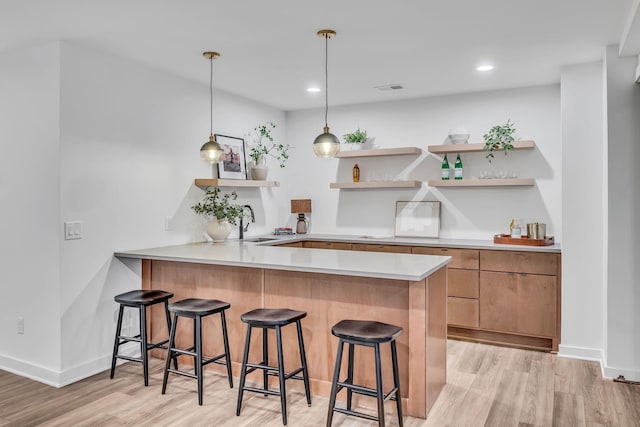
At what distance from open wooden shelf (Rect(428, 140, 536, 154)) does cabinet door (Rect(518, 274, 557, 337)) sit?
4.15 feet

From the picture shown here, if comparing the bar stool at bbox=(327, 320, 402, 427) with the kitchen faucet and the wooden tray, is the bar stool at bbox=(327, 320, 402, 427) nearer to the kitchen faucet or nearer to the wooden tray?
the wooden tray

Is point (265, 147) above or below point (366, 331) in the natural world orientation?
above

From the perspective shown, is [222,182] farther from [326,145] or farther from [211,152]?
[326,145]

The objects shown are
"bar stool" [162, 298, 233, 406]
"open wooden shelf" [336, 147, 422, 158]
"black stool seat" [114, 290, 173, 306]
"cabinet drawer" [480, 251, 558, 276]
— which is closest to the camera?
"bar stool" [162, 298, 233, 406]

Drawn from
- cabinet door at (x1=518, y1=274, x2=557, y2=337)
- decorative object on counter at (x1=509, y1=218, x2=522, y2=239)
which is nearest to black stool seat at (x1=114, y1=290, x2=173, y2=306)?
cabinet door at (x1=518, y1=274, x2=557, y2=337)

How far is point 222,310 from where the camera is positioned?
10.6ft

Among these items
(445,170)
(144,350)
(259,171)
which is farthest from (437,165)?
(144,350)

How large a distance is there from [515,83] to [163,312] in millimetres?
3842

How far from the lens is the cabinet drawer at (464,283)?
14.4 feet

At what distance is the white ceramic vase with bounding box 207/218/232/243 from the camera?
4.55 metres

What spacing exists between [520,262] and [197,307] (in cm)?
277

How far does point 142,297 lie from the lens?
3461 mm

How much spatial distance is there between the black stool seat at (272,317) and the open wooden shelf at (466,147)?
8.59 ft

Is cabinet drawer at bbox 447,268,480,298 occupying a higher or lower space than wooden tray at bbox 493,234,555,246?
lower
